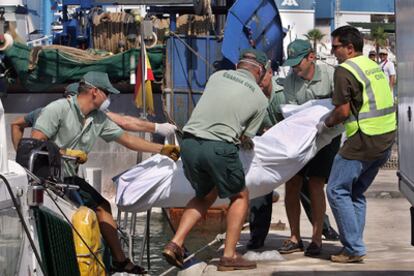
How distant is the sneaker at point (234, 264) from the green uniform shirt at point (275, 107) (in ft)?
5.28

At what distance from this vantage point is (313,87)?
30.8ft

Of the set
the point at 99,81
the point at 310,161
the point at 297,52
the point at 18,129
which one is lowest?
the point at 310,161

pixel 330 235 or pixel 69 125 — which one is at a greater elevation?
pixel 69 125

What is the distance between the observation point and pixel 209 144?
8062mm

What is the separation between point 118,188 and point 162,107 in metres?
7.98

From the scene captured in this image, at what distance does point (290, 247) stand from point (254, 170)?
2.95 feet

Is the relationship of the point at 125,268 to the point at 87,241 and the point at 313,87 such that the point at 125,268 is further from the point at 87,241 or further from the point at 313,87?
the point at 313,87

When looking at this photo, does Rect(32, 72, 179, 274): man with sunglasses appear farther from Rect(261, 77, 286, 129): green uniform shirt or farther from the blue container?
the blue container

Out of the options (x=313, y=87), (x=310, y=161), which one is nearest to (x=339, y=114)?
(x=310, y=161)

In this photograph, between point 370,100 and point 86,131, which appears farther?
point 86,131

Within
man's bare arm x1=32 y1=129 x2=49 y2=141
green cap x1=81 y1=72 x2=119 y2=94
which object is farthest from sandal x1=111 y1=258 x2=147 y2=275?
green cap x1=81 y1=72 x2=119 y2=94

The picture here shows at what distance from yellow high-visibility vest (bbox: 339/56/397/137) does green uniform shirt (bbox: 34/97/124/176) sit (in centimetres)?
199

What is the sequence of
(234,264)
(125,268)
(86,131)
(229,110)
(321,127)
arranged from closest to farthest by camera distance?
1. (229,110)
2. (234,264)
3. (125,268)
4. (86,131)
5. (321,127)

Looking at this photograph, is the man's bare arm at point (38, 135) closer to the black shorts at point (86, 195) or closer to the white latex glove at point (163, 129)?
the black shorts at point (86, 195)
